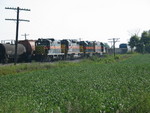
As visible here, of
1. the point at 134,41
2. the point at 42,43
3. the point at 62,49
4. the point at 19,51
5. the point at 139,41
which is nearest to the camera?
the point at 19,51

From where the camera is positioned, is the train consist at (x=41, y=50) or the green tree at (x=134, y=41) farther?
the green tree at (x=134, y=41)

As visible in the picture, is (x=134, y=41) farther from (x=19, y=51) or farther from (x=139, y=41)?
(x=19, y=51)

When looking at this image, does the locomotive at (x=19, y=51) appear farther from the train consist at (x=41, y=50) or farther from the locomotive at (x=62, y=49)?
the locomotive at (x=62, y=49)

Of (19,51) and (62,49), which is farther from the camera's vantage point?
(62,49)

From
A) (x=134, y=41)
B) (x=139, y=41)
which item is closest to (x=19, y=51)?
(x=134, y=41)

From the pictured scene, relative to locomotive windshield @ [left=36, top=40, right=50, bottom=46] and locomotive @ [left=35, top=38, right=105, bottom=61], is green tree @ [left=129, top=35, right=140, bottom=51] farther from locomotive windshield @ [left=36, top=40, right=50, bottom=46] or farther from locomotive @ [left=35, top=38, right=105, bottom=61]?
locomotive windshield @ [left=36, top=40, right=50, bottom=46]

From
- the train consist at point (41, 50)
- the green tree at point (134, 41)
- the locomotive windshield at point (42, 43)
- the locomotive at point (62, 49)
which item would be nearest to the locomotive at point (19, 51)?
the train consist at point (41, 50)

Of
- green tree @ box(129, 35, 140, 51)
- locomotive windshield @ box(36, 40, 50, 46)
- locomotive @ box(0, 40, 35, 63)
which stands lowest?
locomotive @ box(0, 40, 35, 63)

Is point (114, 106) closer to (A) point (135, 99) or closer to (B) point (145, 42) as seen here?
(A) point (135, 99)

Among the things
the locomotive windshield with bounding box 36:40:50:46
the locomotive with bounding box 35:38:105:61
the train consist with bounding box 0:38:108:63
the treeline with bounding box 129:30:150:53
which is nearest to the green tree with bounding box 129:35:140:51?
the treeline with bounding box 129:30:150:53

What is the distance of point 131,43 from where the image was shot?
11375 centimetres

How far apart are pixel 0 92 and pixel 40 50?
87.8 ft

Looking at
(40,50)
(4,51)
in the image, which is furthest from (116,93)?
(40,50)

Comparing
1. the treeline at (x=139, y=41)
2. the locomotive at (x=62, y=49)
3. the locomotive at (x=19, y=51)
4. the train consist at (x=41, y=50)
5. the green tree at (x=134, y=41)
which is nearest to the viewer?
the locomotive at (x=19, y=51)
